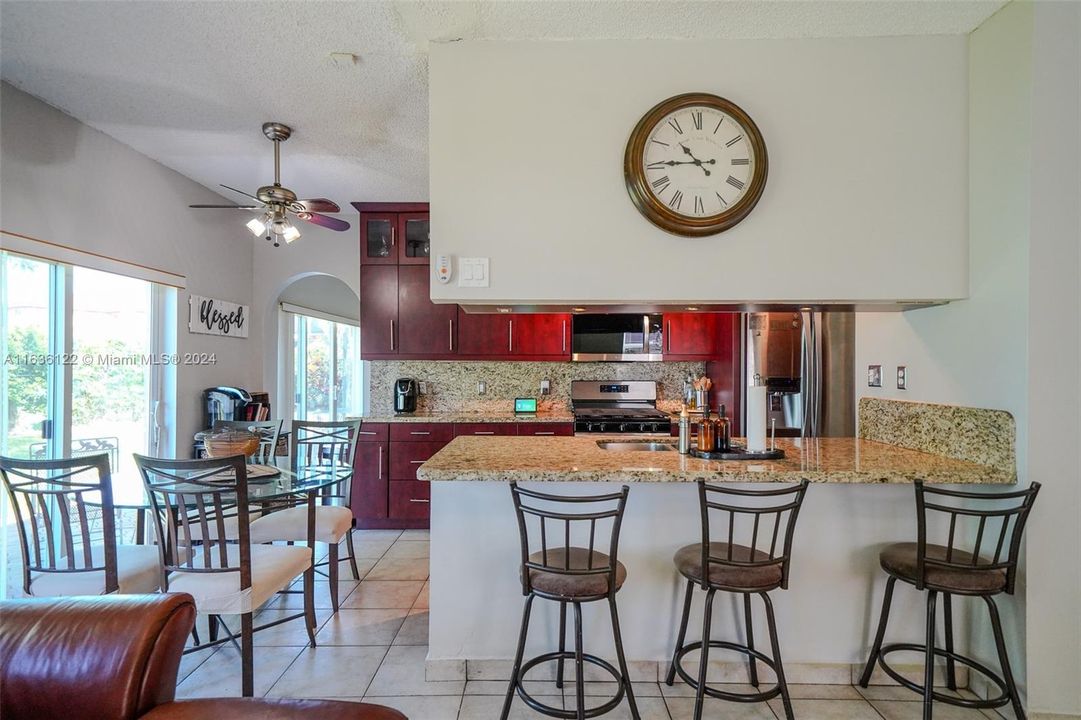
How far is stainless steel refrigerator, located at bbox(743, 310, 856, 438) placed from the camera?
340cm

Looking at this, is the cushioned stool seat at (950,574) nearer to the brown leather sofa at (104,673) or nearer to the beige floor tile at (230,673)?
the brown leather sofa at (104,673)

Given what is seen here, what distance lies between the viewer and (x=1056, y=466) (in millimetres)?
1970

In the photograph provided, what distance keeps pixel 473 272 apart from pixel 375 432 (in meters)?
2.49

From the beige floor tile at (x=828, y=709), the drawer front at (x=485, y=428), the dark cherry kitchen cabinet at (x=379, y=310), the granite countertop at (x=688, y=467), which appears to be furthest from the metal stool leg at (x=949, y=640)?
the dark cherry kitchen cabinet at (x=379, y=310)

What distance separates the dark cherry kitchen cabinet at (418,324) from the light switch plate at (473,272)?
7.63 ft

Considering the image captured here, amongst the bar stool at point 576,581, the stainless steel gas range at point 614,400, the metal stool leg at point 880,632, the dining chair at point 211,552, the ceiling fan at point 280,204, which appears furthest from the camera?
the stainless steel gas range at point 614,400

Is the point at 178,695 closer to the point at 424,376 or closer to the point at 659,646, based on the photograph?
the point at 659,646

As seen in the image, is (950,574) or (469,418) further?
(469,418)

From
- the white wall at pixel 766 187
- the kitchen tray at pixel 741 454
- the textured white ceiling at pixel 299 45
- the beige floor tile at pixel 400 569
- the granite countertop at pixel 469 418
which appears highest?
the textured white ceiling at pixel 299 45

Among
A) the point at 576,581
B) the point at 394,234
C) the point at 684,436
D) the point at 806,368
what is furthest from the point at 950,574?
the point at 394,234

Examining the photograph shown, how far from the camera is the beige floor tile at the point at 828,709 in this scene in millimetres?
2006

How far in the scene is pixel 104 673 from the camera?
1.25 metres

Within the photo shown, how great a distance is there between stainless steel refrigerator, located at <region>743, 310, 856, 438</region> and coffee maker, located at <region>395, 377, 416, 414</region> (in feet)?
9.56

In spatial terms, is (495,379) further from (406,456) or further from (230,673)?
(230,673)
